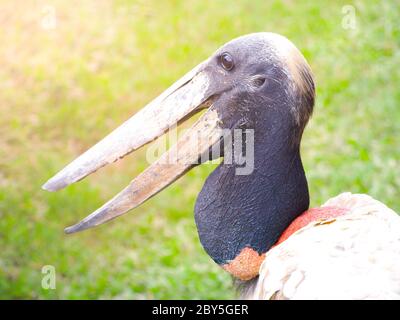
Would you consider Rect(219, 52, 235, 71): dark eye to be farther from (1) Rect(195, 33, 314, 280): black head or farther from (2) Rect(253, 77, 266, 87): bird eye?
(2) Rect(253, 77, 266, 87): bird eye

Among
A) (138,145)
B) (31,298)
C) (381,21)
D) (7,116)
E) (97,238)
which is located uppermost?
(381,21)

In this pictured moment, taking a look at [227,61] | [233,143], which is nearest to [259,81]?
[227,61]

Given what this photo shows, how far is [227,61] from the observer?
2990mm

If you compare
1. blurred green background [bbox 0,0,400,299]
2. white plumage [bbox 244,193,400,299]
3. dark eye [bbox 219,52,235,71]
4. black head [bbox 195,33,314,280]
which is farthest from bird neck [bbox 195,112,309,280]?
blurred green background [bbox 0,0,400,299]

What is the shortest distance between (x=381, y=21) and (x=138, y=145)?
4410 mm

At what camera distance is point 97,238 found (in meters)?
5.45

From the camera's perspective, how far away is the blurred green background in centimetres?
516

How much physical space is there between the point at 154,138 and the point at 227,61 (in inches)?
16.9

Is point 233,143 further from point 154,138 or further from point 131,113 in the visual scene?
point 131,113

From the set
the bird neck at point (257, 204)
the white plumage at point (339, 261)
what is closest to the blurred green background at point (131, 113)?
the bird neck at point (257, 204)

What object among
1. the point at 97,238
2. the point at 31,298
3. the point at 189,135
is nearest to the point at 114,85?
the point at 97,238

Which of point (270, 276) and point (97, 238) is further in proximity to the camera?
point (97, 238)
